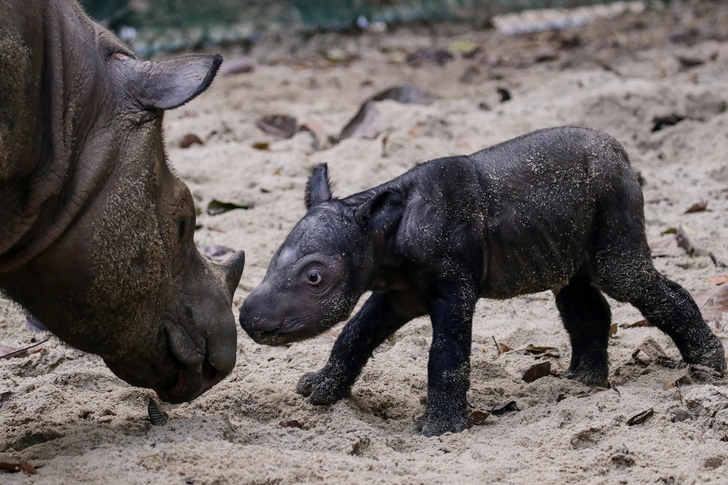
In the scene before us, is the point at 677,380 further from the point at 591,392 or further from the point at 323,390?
the point at 323,390

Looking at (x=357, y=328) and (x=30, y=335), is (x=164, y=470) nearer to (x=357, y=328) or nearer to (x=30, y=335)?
(x=357, y=328)

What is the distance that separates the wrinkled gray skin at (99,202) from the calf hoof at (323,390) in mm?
607

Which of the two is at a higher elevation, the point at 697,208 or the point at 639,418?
the point at 697,208

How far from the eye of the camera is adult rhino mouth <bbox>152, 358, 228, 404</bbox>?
12.4 feet

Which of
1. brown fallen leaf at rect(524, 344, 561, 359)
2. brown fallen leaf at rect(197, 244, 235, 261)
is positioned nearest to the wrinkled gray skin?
brown fallen leaf at rect(524, 344, 561, 359)

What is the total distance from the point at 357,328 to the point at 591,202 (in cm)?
107

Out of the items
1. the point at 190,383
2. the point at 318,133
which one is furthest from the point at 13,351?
the point at 318,133

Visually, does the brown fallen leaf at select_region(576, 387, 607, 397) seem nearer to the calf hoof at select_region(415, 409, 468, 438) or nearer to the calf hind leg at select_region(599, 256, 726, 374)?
the calf hind leg at select_region(599, 256, 726, 374)

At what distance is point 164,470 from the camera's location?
3.27m

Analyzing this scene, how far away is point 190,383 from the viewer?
149 inches

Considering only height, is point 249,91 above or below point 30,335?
above

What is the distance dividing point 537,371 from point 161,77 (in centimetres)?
204

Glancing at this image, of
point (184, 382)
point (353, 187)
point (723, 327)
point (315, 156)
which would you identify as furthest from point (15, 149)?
point (315, 156)

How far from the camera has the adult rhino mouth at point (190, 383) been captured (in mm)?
3789
